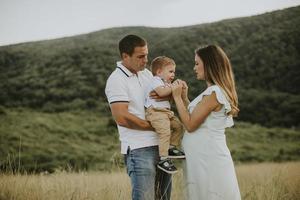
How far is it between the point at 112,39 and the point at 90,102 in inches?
564

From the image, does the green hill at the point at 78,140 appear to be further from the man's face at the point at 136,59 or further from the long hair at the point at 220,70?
the long hair at the point at 220,70

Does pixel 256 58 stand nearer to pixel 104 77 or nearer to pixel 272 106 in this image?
pixel 272 106

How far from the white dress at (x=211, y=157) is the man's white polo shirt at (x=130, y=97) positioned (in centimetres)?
29

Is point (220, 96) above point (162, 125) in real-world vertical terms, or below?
above

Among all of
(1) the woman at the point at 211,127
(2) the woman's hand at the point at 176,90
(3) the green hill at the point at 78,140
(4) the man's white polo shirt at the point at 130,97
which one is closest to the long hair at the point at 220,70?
(1) the woman at the point at 211,127

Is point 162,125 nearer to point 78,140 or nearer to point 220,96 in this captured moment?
point 220,96

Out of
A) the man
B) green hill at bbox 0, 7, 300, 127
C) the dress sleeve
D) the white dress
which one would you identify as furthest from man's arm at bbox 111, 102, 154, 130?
green hill at bbox 0, 7, 300, 127

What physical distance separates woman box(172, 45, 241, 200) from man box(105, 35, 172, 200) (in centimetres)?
26

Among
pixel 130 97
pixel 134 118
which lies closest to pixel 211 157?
pixel 134 118

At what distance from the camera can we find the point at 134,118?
3.31 m

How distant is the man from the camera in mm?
3326

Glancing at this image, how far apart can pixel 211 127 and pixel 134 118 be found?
547 millimetres

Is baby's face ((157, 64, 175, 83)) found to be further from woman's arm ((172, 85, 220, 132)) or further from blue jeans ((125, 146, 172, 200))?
blue jeans ((125, 146, 172, 200))

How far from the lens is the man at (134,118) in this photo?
10.9 feet
